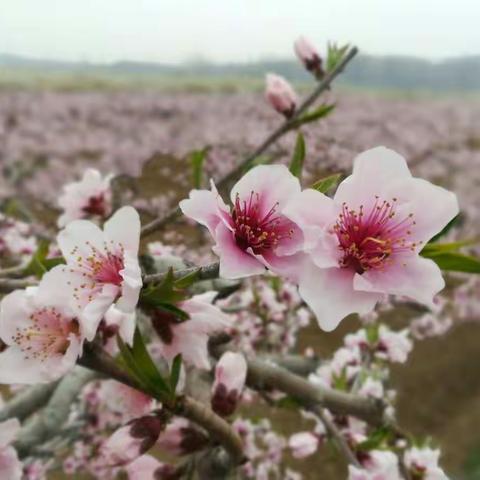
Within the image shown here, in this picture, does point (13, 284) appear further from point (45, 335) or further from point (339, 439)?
point (339, 439)

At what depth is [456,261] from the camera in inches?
26.4

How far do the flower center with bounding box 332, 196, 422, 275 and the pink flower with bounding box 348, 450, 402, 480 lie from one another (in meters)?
0.50

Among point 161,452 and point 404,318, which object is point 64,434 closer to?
point 161,452

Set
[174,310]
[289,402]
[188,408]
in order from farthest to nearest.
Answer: [289,402], [188,408], [174,310]

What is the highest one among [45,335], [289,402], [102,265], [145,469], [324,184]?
[324,184]

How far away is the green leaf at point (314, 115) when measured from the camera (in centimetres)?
122

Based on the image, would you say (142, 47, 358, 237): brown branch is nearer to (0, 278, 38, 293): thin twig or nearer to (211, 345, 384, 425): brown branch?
(211, 345, 384, 425): brown branch

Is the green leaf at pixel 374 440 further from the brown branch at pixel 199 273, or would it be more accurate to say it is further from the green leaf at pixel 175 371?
the brown branch at pixel 199 273

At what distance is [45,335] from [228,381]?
0.86 ft

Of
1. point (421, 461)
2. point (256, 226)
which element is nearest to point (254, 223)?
point (256, 226)

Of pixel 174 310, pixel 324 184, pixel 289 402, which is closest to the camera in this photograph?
pixel 324 184

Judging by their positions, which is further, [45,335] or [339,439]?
[339,439]

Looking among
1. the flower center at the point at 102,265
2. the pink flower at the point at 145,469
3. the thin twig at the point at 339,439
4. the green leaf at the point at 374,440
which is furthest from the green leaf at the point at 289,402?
the flower center at the point at 102,265

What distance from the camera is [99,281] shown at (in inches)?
27.4
